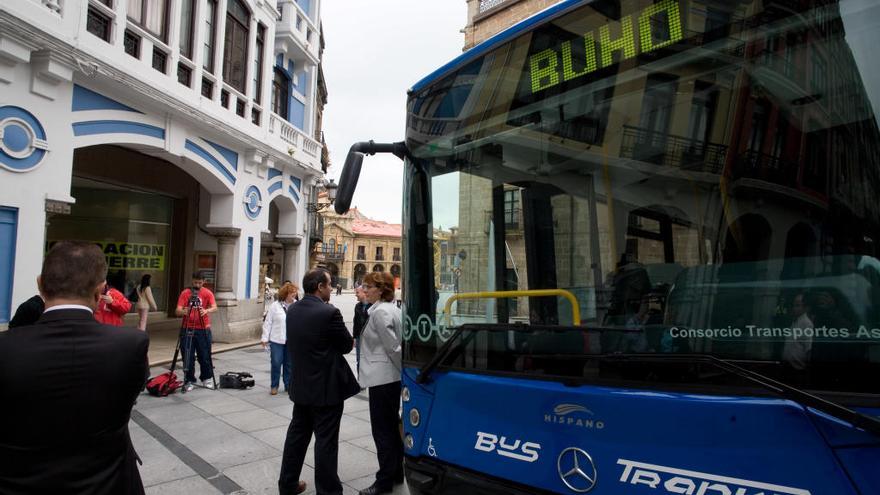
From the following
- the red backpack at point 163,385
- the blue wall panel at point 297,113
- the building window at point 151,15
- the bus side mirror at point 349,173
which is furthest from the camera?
the blue wall panel at point 297,113

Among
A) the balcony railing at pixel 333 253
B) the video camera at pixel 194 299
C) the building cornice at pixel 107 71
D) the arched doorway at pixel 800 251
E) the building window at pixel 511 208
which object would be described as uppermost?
the building cornice at pixel 107 71

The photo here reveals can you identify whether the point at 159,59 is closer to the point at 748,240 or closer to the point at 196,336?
the point at 196,336

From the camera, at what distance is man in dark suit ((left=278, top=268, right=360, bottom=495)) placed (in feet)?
11.9

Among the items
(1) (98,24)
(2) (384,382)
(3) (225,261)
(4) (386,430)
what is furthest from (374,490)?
→ (3) (225,261)

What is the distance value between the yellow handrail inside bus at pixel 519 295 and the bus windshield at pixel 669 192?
0.01 metres

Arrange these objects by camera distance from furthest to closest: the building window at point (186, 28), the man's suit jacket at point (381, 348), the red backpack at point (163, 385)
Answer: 1. the building window at point (186, 28)
2. the red backpack at point (163, 385)
3. the man's suit jacket at point (381, 348)

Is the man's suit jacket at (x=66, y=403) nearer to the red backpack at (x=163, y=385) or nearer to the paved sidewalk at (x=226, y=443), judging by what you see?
Result: the paved sidewalk at (x=226, y=443)

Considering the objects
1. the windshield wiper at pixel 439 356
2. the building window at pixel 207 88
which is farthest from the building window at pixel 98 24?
the windshield wiper at pixel 439 356

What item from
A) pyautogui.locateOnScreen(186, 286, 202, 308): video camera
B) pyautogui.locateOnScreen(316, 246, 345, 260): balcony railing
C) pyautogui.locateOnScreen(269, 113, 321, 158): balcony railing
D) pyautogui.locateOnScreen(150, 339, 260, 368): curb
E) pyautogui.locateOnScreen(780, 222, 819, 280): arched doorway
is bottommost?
pyautogui.locateOnScreen(150, 339, 260, 368): curb

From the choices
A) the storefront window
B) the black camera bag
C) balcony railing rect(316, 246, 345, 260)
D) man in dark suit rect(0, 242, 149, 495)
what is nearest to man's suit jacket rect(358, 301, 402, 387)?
man in dark suit rect(0, 242, 149, 495)

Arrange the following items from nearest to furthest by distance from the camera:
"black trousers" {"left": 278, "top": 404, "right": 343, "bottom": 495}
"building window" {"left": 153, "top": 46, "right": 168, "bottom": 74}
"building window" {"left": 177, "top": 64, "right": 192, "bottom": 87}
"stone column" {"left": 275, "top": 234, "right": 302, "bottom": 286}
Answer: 1. "black trousers" {"left": 278, "top": 404, "right": 343, "bottom": 495}
2. "building window" {"left": 153, "top": 46, "right": 168, "bottom": 74}
3. "building window" {"left": 177, "top": 64, "right": 192, "bottom": 87}
4. "stone column" {"left": 275, "top": 234, "right": 302, "bottom": 286}

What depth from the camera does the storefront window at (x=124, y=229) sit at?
1233 cm

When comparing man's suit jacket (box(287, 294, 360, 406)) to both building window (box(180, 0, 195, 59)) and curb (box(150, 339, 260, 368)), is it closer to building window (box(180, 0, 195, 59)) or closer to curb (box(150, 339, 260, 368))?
curb (box(150, 339, 260, 368))

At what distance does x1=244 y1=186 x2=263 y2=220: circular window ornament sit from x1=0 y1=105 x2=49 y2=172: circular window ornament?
5521 millimetres
